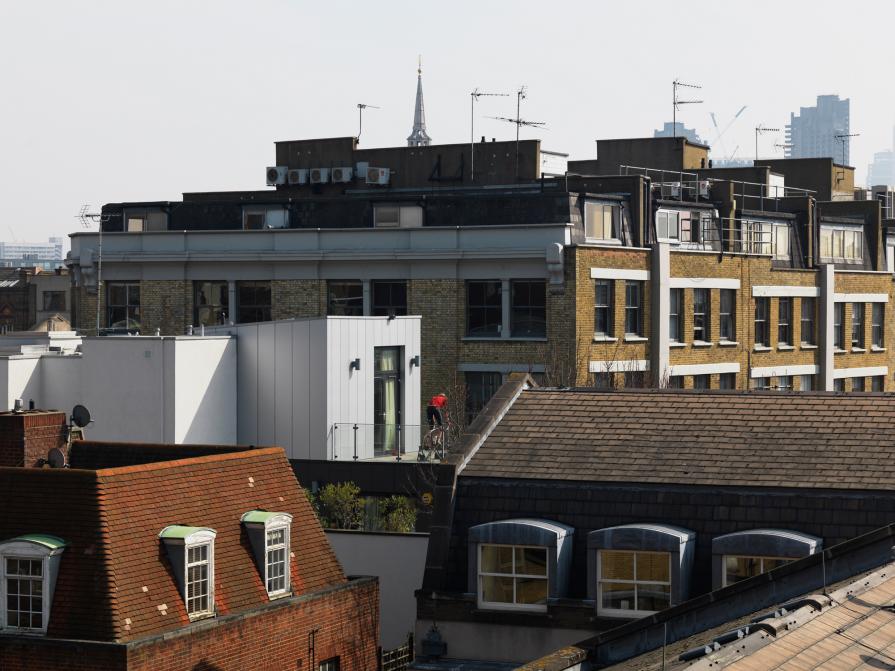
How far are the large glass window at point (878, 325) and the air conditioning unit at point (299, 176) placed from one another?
28151mm

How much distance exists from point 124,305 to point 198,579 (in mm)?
40578

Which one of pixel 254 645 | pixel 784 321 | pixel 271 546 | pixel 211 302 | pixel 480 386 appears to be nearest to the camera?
pixel 254 645

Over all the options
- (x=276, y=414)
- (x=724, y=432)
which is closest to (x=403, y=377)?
(x=276, y=414)

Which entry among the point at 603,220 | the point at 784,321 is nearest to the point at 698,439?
the point at 603,220

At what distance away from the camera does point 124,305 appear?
69938mm

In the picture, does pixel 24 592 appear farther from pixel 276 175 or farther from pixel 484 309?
pixel 276 175

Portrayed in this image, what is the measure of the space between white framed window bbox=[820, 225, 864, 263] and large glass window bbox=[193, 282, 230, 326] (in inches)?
1106

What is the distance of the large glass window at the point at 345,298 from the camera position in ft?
215

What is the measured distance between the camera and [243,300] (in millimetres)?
67688

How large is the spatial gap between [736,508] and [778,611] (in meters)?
7.99

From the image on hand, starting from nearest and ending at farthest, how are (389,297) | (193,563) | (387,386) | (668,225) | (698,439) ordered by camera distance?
(698,439)
(193,563)
(387,386)
(389,297)
(668,225)

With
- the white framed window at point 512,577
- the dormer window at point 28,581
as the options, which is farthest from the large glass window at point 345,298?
the white framed window at point 512,577

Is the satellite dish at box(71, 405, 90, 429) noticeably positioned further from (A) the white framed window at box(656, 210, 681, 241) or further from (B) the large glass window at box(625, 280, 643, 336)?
(A) the white framed window at box(656, 210, 681, 241)

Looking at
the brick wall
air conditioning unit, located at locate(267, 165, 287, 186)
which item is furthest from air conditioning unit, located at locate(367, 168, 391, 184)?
the brick wall
